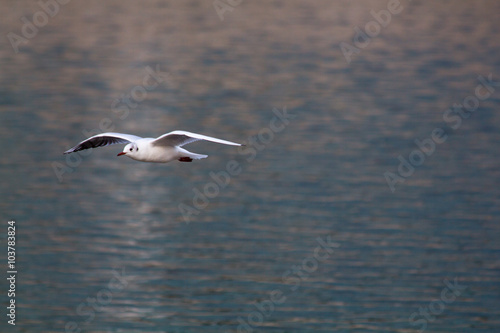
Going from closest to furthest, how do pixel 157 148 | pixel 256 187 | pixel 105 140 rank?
pixel 157 148 < pixel 105 140 < pixel 256 187

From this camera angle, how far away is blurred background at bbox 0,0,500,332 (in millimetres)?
18203

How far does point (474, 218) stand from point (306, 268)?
4.93 m

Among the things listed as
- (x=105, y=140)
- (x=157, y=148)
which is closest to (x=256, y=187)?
(x=105, y=140)

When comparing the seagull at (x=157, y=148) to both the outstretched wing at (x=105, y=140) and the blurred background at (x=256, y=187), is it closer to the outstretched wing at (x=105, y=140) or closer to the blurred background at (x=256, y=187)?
the outstretched wing at (x=105, y=140)

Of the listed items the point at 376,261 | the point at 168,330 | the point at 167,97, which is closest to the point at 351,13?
the point at 167,97

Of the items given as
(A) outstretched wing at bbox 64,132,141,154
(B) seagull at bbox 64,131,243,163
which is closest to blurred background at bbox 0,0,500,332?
(A) outstretched wing at bbox 64,132,141,154

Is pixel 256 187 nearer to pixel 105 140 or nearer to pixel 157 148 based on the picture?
pixel 105 140

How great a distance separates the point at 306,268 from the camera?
19469 millimetres

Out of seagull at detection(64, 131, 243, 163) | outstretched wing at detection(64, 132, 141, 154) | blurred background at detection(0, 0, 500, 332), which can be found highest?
seagull at detection(64, 131, 243, 163)

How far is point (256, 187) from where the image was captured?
78.3 feet

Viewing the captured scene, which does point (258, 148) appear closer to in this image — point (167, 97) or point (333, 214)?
point (333, 214)

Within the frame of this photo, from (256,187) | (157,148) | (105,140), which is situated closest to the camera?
(157,148)

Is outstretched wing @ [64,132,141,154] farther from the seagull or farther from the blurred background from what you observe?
the blurred background

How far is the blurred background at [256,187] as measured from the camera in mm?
18203
